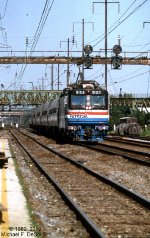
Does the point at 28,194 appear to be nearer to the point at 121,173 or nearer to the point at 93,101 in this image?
the point at 121,173

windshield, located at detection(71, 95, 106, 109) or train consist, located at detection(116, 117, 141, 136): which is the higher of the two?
windshield, located at detection(71, 95, 106, 109)

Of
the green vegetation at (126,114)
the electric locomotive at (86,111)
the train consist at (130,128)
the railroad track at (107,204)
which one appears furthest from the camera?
the green vegetation at (126,114)

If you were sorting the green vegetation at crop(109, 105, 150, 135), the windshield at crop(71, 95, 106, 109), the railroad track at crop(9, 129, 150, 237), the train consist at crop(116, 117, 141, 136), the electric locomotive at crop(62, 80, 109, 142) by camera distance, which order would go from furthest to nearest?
the green vegetation at crop(109, 105, 150, 135) → the train consist at crop(116, 117, 141, 136) → the windshield at crop(71, 95, 106, 109) → the electric locomotive at crop(62, 80, 109, 142) → the railroad track at crop(9, 129, 150, 237)

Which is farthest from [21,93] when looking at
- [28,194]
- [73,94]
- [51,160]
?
[28,194]

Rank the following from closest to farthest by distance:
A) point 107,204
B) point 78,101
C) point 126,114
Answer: point 107,204 → point 78,101 → point 126,114

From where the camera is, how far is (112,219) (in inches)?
338

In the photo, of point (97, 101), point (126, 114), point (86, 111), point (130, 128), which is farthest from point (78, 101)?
point (126, 114)

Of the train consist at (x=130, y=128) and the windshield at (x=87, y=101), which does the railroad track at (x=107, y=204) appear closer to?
the windshield at (x=87, y=101)

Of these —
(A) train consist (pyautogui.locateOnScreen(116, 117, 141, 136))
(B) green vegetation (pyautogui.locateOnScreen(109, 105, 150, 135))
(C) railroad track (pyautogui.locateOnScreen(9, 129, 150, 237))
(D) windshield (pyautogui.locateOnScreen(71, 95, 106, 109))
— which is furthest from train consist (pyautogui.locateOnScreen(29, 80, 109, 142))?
(B) green vegetation (pyautogui.locateOnScreen(109, 105, 150, 135))

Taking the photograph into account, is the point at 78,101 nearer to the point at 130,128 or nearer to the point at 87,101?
the point at 87,101

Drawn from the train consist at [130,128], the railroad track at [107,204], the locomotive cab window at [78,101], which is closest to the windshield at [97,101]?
the locomotive cab window at [78,101]

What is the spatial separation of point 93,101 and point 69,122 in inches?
69.1

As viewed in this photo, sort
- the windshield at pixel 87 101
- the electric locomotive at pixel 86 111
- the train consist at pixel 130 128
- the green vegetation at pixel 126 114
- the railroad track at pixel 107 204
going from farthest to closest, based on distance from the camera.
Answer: the green vegetation at pixel 126 114 → the train consist at pixel 130 128 → the windshield at pixel 87 101 → the electric locomotive at pixel 86 111 → the railroad track at pixel 107 204

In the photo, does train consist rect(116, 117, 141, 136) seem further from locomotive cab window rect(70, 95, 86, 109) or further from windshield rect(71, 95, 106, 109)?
locomotive cab window rect(70, 95, 86, 109)
